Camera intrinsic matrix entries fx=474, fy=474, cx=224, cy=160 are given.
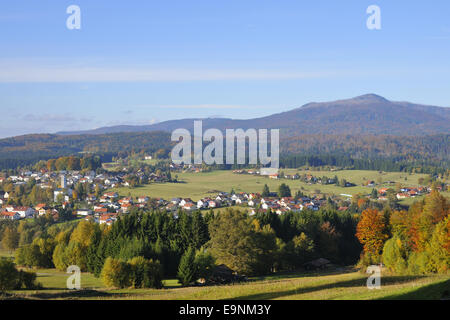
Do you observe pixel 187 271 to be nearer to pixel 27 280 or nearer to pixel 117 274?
pixel 117 274

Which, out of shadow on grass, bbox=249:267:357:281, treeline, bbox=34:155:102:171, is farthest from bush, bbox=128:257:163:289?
treeline, bbox=34:155:102:171

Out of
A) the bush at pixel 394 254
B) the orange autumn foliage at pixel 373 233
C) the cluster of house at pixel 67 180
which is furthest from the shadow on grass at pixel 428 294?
the cluster of house at pixel 67 180

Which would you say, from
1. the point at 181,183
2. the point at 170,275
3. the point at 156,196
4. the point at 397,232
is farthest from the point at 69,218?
the point at 397,232

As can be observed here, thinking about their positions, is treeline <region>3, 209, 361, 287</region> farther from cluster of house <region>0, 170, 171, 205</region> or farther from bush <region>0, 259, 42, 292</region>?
cluster of house <region>0, 170, 171, 205</region>

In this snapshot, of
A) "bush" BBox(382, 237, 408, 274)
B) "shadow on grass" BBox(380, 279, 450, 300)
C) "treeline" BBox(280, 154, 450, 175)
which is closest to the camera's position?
"shadow on grass" BBox(380, 279, 450, 300)

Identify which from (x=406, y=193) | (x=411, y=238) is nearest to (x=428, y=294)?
(x=411, y=238)

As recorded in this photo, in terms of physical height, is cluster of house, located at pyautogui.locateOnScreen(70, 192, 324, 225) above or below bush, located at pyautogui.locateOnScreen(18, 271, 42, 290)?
below
